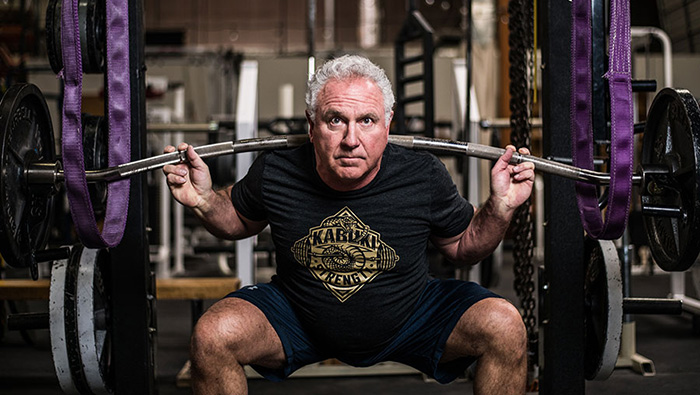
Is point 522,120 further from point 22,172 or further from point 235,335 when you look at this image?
point 22,172

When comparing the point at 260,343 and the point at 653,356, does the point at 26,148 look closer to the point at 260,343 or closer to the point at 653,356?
the point at 260,343

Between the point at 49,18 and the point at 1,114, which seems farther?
the point at 49,18

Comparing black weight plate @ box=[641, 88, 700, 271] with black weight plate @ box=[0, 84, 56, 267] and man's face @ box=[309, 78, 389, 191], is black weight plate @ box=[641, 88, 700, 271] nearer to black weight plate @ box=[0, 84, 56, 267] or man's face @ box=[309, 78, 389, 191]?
man's face @ box=[309, 78, 389, 191]

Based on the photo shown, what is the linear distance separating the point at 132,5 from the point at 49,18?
29 cm

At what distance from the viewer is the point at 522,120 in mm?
2551

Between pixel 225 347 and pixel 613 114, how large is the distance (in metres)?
1.08

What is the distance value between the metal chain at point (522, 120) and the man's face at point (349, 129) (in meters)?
0.87

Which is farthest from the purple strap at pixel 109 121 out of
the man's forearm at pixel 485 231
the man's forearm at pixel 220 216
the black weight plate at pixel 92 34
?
the man's forearm at pixel 485 231

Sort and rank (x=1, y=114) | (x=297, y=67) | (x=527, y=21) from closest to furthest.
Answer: (x=1, y=114) → (x=527, y=21) → (x=297, y=67)

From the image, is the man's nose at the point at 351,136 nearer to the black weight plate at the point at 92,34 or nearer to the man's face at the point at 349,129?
the man's face at the point at 349,129

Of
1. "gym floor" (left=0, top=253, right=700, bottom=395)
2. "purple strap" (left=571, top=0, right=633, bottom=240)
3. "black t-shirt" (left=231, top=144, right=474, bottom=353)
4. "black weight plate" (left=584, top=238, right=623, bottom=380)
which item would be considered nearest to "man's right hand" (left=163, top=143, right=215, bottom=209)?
"black t-shirt" (left=231, top=144, right=474, bottom=353)

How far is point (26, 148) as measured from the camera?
1868 millimetres

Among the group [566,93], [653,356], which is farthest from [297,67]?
[566,93]

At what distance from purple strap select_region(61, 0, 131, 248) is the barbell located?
8 cm
